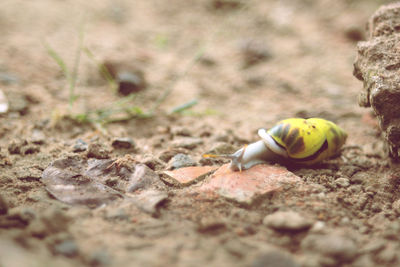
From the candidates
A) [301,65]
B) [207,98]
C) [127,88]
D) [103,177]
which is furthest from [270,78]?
[103,177]

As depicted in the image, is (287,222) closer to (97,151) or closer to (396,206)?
(396,206)

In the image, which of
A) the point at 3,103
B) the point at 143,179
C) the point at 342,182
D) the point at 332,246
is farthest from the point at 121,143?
the point at 332,246

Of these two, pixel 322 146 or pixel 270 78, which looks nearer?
pixel 322 146

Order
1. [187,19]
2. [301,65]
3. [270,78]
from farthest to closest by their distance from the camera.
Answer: [187,19]
[301,65]
[270,78]

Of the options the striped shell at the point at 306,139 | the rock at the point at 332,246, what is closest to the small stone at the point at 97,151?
the striped shell at the point at 306,139

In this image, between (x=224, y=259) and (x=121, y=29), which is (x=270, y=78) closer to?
(x=121, y=29)

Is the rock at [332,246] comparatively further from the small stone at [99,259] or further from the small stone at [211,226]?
the small stone at [99,259]
